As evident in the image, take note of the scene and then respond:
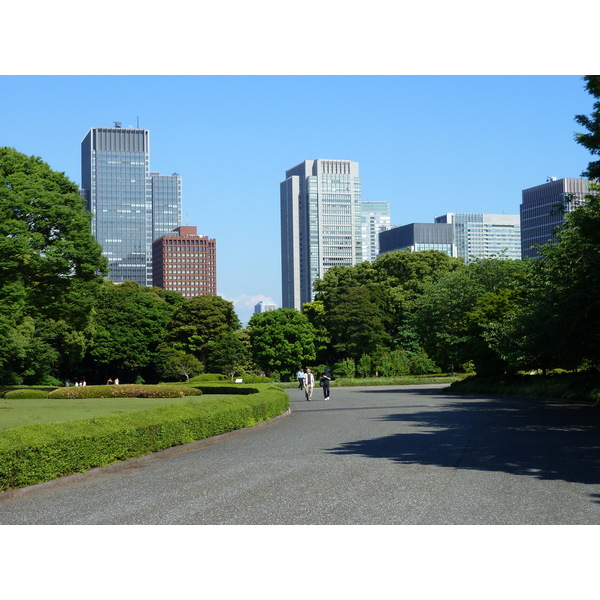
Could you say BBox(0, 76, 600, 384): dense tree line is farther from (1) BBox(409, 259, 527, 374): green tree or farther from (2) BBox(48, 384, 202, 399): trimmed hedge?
(2) BBox(48, 384, 202, 399): trimmed hedge

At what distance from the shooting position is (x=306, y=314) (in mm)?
87000

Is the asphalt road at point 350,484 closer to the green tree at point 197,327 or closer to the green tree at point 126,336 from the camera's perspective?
the green tree at point 126,336

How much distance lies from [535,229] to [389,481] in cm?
17711

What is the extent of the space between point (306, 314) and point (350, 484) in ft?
251

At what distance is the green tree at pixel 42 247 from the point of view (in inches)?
1374

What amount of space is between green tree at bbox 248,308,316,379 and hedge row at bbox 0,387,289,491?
57212 millimetres

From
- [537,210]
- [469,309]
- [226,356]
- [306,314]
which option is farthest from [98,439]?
[537,210]

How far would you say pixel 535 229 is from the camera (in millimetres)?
177500

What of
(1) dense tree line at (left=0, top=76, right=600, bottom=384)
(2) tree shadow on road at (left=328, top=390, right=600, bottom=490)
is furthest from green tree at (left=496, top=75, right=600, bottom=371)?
(2) tree shadow on road at (left=328, top=390, right=600, bottom=490)

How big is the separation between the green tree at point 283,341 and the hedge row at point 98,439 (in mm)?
57212

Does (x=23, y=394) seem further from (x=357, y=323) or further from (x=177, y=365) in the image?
(x=357, y=323)

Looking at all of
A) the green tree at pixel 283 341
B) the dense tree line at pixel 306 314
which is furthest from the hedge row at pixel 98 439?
the green tree at pixel 283 341

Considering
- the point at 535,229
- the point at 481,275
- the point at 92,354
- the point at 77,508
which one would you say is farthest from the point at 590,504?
the point at 535,229
